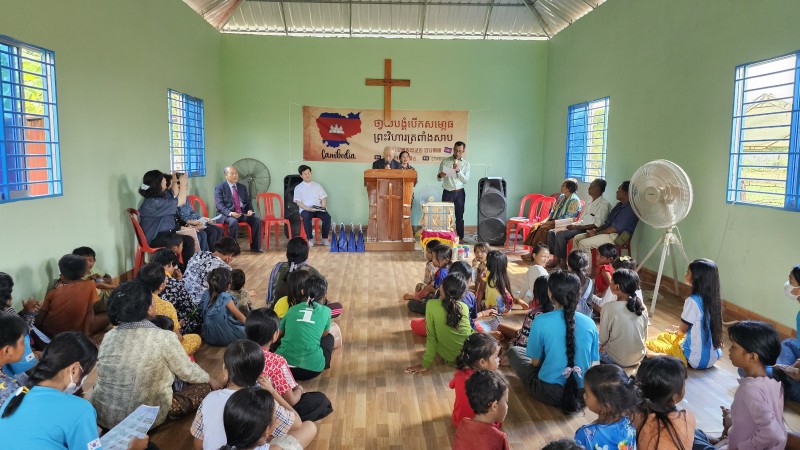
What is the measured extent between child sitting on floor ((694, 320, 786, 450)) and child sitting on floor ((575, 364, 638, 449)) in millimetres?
585

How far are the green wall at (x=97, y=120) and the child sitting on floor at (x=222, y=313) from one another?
4.59 feet

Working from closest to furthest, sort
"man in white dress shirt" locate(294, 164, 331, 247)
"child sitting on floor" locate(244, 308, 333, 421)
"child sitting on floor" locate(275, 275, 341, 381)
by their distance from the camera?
"child sitting on floor" locate(244, 308, 333, 421) < "child sitting on floor" locate(275, 275, 341, 381) < "man in white dress shirt" locate(294, 164, 331, 247)

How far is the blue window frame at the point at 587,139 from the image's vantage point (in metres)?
7.44

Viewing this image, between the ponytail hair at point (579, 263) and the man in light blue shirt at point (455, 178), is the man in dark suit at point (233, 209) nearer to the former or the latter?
the man in light blue shirt at point (455, 178)

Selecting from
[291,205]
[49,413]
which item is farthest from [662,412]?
[291,205]

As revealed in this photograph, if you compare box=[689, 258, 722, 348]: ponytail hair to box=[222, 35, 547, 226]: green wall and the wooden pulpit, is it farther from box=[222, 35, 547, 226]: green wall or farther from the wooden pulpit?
box=[222, 35, 547, 226]: green wall

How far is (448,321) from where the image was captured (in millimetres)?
3471

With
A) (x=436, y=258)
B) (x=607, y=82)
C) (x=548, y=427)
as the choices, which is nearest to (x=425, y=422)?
(x=548, y=427)

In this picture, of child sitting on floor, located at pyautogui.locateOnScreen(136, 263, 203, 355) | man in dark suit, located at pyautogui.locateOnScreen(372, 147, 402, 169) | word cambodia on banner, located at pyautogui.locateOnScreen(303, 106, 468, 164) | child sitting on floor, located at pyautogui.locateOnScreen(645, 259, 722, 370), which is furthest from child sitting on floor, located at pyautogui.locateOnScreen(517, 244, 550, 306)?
word cambodia on banner, located at pyautogui.locateOnScreen(303, 106, 468, 164)

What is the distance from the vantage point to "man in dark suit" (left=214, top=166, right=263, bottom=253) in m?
7.57

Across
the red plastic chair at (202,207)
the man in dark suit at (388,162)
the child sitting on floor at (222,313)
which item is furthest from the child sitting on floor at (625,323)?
the red plastic chair at (202,207)

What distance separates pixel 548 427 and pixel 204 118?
6.92 metres

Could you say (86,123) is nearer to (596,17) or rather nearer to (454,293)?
(454,293)

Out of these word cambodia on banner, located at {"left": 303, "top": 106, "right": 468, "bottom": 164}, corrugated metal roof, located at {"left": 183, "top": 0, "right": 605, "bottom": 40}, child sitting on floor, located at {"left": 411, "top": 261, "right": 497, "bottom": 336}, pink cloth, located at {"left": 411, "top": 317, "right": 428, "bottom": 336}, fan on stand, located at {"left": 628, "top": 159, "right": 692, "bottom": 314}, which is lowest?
pink cloth, located at {"left": 411, "top": 317, "right": 428, "bottom": 336}
